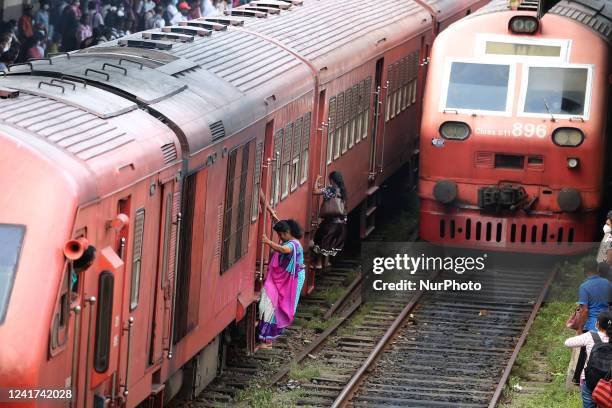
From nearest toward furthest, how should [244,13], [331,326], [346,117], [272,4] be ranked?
1. [331,326]
2. [244,13]
3. [346,117]
4. [272,4]

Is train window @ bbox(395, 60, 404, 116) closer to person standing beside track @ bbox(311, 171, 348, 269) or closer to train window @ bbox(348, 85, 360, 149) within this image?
train window @ bbox(348, 85, 360, 149)

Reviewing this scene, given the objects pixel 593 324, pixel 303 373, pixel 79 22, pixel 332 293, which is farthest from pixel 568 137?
pixel 79 22

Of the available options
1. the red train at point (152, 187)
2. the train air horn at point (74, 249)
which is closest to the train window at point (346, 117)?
the red train at point (152, 187)

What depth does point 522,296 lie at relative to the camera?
16219 millimetres

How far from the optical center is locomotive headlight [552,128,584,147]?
15602mm

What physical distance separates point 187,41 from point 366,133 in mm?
5331

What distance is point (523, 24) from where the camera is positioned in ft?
52.0

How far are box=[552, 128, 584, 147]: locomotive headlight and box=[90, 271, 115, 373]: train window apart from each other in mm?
8236

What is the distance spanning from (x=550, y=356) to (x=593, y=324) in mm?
1855

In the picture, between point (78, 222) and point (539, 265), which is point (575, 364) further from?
point (78, 222)

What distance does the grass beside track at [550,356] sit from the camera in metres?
12.3

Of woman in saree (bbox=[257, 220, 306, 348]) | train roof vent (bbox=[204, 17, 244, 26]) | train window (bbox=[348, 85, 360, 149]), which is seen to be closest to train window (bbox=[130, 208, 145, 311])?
woman in saree (bbox=[257, 220, 306, 348])

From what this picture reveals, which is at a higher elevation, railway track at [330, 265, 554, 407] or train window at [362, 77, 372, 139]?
train window at [362, 77, 372, 139]

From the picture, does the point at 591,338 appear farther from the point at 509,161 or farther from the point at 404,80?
the point at 404,80
